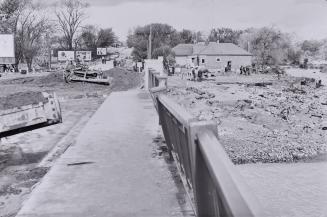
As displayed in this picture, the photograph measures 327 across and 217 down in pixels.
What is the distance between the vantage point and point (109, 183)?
19.6ft

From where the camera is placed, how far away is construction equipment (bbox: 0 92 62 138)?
8977mm

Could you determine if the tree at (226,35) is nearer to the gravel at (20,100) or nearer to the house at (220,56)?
the house at (220,56)

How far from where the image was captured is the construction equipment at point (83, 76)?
38812 millimetres

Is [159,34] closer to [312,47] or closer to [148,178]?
[312,47]

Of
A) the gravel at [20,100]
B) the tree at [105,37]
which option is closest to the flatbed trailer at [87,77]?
the gravel at [20,100]

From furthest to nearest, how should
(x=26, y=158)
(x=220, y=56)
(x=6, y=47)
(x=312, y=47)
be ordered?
1. (x=312, y=47)
2. (x=220, y=56)
3. (x=6, y=47)
4. (x=26, y=158)

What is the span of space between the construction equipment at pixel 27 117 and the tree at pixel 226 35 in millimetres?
113299

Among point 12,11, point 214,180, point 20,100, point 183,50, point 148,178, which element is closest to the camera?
point 214,180

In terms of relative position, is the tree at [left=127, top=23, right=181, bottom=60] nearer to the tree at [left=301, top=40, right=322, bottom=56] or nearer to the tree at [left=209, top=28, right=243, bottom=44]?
the tree at [left=209, top=28, right=243, bottom=44]

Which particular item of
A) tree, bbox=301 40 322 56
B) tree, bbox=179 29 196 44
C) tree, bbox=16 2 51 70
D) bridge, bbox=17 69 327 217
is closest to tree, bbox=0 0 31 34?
tree, bbox=16 2 51 70

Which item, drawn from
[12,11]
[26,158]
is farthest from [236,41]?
[26,158]

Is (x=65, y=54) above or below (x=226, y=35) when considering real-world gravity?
below

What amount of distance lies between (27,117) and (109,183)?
11.8 ft

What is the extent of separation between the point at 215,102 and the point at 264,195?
50.3ft
